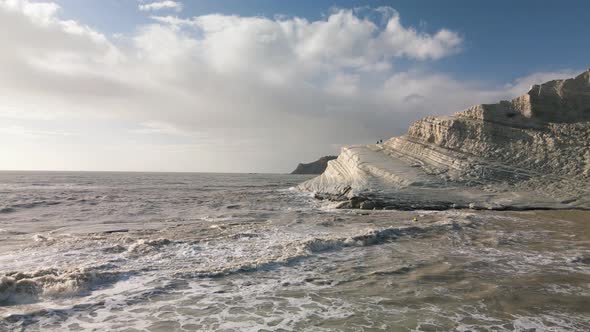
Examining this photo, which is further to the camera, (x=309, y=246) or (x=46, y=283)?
(x=309, y=246)

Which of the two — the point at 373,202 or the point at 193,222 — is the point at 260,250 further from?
the point at 373,202

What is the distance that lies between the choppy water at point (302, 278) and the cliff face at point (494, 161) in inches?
241

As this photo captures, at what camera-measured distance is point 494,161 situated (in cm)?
2242

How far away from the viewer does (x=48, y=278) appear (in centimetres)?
689

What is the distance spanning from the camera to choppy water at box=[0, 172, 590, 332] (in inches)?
205

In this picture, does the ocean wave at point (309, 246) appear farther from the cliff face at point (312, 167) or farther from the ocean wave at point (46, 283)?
the cliff face at point (312, 167)

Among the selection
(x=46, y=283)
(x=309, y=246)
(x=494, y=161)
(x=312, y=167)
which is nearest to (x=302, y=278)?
(x=309, y=246)

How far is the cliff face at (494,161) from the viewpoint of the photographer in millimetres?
19406

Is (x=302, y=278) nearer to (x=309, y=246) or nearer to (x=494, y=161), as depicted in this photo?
(x=309, y=246)

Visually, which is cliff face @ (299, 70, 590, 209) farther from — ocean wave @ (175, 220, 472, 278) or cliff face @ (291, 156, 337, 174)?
cliff face @ (291, 156, 337, 174)

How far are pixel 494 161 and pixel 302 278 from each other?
19.1 meters

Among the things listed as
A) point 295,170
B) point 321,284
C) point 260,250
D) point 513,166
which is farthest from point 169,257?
point 295,170

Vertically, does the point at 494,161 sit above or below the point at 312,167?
below

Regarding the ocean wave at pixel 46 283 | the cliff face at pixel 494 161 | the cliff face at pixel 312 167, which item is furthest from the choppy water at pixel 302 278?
the cliff face at pixel 312 167
